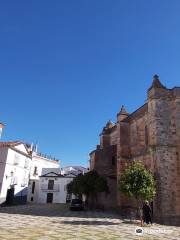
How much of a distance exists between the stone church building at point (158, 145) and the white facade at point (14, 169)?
1301cm

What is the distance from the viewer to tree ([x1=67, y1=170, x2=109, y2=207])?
84.2 feet

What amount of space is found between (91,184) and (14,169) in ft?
40.9

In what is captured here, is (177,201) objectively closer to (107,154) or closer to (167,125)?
(167,125)

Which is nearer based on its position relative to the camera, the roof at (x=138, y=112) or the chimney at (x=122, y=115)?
the roof at (x=138, y=112)

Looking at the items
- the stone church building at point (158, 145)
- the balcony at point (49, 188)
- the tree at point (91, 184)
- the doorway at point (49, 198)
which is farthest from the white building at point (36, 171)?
the stone church building at point (158, 145)

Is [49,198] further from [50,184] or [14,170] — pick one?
[14,170]

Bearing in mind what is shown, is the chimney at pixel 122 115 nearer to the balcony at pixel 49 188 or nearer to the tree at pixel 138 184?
the tree at pixel 138 184

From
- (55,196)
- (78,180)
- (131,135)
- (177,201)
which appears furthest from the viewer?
(55,196)

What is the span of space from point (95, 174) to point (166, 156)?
10.1 metres

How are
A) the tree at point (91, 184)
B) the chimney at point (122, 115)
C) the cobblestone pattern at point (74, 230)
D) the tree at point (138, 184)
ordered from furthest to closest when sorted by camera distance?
the chimney at point (122, 115) → the tree at point (91, 184) → the tree at point (138, 184) → the cobblestone pattern at point (74, 230)

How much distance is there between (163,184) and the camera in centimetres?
1836

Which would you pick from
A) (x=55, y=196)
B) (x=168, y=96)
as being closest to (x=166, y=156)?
(x=168, y=96)

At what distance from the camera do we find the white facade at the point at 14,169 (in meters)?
30.9

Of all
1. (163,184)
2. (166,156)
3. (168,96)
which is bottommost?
(163,184)
